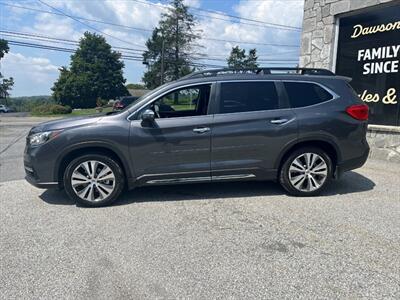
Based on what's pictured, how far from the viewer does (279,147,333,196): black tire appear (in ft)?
16.6

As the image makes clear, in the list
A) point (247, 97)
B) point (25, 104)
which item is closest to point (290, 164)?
point (247, 97)

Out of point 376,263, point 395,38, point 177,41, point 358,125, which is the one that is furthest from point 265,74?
point 177,41

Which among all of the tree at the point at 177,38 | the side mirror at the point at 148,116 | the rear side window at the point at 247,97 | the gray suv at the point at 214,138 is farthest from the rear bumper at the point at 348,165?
the tree at the point at 177,38

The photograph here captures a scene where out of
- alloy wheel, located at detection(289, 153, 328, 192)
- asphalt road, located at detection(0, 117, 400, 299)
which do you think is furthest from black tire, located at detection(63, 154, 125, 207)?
alloy wheel, located at detection(289, 153, 328, 192)

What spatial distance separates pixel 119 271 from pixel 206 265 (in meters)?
0.83

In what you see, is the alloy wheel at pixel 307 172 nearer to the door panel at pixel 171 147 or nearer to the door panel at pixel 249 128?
the door panel at pixel 249 128

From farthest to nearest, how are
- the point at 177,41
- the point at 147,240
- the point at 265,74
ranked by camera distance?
the point at 177,41 < the point at 265,74 < the point at 147,240

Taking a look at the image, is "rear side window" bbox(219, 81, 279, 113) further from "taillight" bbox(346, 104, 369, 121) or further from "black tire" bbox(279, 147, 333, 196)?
"taillight" bbox(346, 104, 369, 121)

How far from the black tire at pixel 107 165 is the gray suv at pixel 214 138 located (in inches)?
0.6

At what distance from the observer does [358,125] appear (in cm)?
514

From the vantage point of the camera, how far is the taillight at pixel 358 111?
510 centimetres

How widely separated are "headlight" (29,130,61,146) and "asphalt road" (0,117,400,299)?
3.14 feet

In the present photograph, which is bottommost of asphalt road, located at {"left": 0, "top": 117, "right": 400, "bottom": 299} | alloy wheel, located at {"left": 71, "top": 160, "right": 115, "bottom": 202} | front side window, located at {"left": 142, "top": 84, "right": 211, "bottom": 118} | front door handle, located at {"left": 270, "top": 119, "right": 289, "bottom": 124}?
asphalt road, located at {"left": 0, "top": 117, "right": 400, "bottom": 299}

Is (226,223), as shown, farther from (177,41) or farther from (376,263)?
(177,41)
